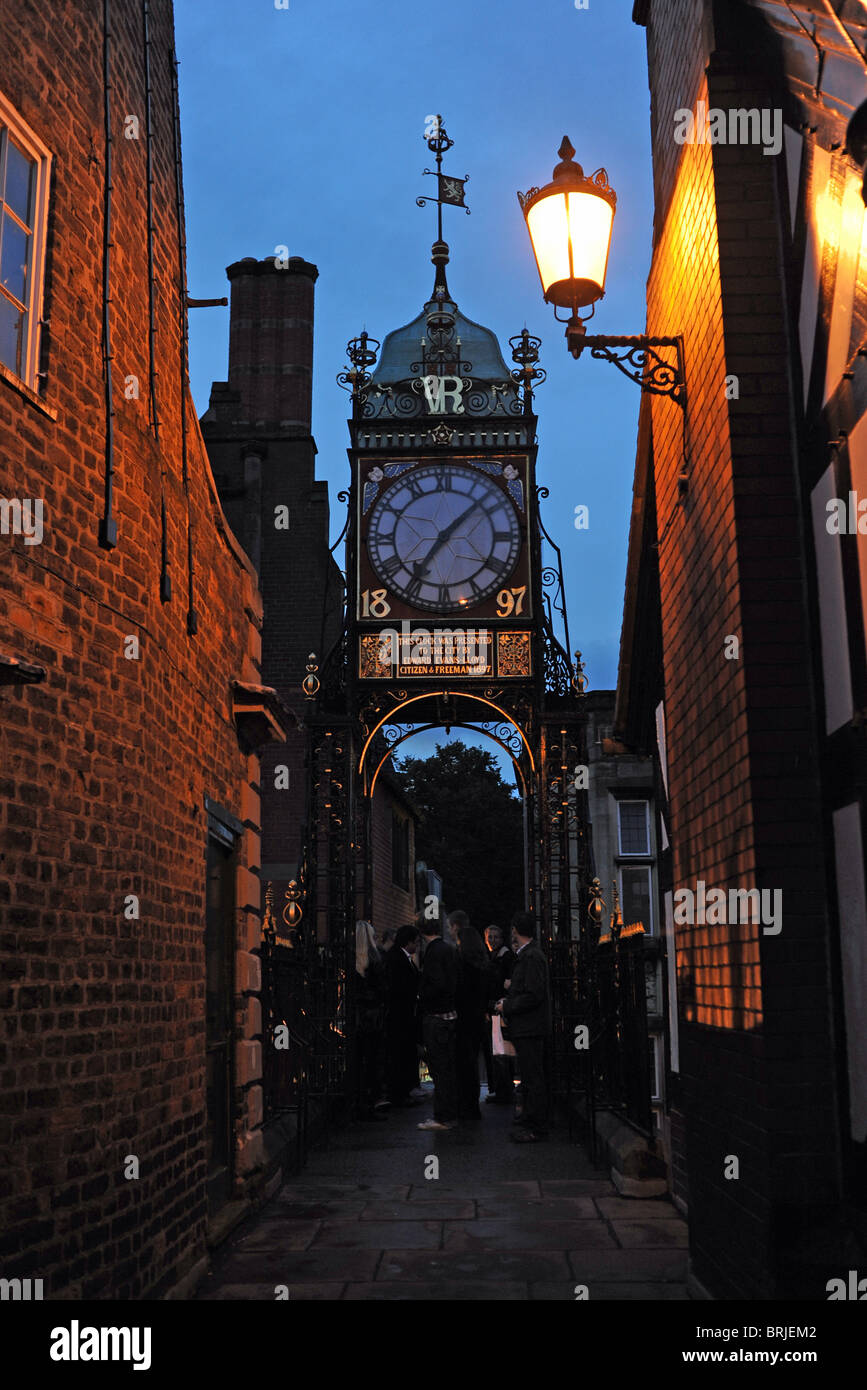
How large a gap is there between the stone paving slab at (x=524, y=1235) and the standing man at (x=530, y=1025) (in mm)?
3441

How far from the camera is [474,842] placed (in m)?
59.3

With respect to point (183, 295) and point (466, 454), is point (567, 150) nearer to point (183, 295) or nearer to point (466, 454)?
point (183, 295)

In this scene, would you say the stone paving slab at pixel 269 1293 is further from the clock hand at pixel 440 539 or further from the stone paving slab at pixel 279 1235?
the clock hand at pixel 440 539

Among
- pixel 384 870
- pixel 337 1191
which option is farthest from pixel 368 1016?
pixel 384 870

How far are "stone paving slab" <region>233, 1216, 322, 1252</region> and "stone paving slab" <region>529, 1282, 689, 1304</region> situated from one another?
1700 millimetres

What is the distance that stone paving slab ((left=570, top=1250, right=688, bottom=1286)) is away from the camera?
6.50m

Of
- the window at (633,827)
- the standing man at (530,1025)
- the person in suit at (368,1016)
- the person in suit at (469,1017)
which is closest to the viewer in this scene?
the standing man at (530,1025)

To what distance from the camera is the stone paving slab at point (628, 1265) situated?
6.50 metres

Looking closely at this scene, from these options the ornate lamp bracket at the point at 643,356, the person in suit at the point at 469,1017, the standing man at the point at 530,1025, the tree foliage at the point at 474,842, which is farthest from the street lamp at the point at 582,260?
the tree foliage at the point at 474,842

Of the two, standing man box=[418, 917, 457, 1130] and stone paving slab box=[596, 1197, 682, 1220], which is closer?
stone paving slab box=[596, 1197, 682, 1220]

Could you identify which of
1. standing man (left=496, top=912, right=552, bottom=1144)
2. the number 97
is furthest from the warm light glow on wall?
the number 97

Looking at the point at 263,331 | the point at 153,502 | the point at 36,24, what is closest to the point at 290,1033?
the point at 153,502

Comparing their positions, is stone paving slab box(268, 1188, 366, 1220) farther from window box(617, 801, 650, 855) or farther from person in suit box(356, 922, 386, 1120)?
window box(617, 801, 650, 855)

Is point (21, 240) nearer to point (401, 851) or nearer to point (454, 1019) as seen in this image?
point (454, 1019)
